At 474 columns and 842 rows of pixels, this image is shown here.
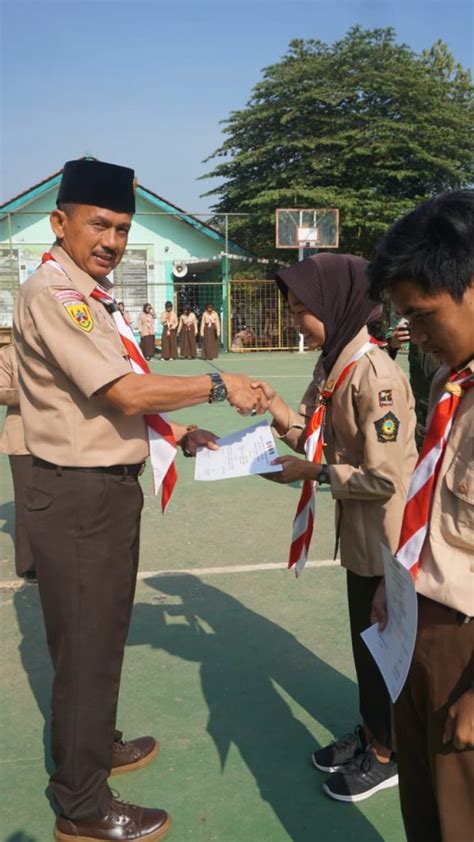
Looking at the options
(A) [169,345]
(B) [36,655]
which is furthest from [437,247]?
(A) [169,345]

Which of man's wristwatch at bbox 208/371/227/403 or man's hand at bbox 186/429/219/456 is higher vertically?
man's wristwatch at bbox 208/371/227/403

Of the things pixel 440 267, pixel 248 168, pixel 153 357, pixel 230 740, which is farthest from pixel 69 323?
pixel 248 168

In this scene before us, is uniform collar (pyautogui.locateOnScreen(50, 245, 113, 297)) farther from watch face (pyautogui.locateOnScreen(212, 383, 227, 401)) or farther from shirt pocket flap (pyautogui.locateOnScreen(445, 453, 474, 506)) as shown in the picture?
shirt pocket flap (pyautogui.locateOnScreen(445, 453, 474, 506))

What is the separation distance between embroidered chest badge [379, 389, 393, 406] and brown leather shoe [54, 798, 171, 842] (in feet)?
5.02

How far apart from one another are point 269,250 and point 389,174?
4.78m

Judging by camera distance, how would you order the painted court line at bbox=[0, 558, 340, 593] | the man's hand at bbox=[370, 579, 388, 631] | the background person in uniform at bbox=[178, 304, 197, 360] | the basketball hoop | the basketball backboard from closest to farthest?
the man's hand at bbox=[370, 579, 388, 631] → the painted court line at bbox=[0, 558, 340, 593] → the background person in uniform at bbox=[178, 304, 197, 360] → the basketball backboard → the basketball hoop

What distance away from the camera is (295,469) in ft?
8.16

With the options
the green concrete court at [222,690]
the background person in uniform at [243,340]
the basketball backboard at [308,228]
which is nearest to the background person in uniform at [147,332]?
the background person in uniform at [243,340]

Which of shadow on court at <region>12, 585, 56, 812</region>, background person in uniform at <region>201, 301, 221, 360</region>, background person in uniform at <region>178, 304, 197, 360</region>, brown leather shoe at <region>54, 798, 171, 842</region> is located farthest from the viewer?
background person in uniform at <region>178, 304, 197, 360</region>

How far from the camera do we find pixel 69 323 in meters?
2.11

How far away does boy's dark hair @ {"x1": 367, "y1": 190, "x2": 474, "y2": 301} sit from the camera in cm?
142

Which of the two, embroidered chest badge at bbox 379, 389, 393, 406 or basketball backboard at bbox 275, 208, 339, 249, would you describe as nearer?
embroidered chest badge at bbox 379, 389, 393, 406

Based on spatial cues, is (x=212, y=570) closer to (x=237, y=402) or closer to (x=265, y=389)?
(x=265, y=389)

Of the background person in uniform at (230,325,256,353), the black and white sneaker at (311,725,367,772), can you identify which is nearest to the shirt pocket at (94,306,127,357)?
the black and white sneaker at (311,725,367,772)
